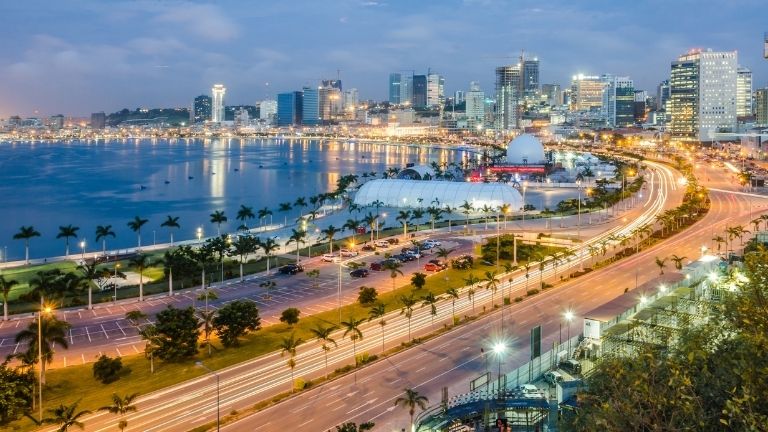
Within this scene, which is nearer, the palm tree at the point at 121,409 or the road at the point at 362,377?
the palm tree at the point at 121,409

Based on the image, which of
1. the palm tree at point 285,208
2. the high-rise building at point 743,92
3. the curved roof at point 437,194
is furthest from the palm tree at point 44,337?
the high-rise building at point 743,92

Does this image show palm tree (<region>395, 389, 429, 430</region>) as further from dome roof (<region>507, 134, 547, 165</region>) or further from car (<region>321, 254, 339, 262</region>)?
dome roof (<region>507, 134, 547, 165</region>)

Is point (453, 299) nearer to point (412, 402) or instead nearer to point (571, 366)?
point (571, 366)

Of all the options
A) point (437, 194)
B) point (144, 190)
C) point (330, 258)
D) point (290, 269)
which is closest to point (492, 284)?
point (290, 269)

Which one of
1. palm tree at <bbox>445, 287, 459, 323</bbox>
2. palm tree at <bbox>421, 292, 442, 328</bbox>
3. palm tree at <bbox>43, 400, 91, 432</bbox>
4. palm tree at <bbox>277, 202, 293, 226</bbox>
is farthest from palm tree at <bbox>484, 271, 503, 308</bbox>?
palm tree at <bbox>277, 202, 293, 226</bbox>

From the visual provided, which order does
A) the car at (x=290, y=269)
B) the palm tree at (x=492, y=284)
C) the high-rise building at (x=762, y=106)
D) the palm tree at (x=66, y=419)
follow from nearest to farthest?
the palm tree at (x=66, y=419) → the palm tree at (x=492, y=284) → the car at (x=290, y=269) → the high-rise building at (x=762, y=106)

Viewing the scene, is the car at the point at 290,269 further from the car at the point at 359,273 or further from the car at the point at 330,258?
the car at the point at 359,273

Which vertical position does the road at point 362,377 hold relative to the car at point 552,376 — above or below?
below
